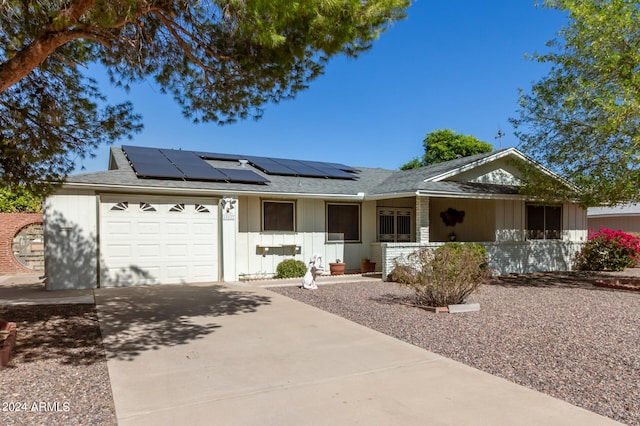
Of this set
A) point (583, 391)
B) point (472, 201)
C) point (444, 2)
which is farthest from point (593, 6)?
point (583, 391)

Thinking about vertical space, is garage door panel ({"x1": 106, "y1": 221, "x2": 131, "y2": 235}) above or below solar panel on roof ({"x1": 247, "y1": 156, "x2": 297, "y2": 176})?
below

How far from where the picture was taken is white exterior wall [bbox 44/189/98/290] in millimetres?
10148

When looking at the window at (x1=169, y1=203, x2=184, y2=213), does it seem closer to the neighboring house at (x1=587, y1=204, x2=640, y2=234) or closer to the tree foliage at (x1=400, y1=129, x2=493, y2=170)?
the neighboring house at (x1=587, y1=204, x2=640, y2=234)

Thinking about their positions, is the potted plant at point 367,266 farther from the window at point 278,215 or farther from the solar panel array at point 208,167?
the solar panel array at point 208,167

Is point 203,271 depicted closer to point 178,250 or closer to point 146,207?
point 178,250

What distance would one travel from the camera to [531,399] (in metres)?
3.92

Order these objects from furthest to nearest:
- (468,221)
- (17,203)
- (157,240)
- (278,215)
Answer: (468,221)
(17,203)
(278,215)
(157,240)

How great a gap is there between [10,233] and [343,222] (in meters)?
11.3

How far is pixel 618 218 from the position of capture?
81.1 ft

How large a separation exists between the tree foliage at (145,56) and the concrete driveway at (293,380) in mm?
3331

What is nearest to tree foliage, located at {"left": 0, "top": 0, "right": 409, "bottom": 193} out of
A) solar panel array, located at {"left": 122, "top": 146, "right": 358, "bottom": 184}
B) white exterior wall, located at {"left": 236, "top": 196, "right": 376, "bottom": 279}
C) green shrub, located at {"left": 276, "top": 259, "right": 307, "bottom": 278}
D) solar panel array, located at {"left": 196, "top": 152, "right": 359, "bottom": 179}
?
solar panel array, located at {"left": 122, "top": 146, "right": 358, "bottom": 184}

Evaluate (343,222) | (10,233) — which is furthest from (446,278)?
(10,233)

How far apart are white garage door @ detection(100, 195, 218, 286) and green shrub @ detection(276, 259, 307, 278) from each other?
203 cm

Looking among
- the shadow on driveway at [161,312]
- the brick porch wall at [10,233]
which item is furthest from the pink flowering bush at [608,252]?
the brick porch wall at [10,233]
